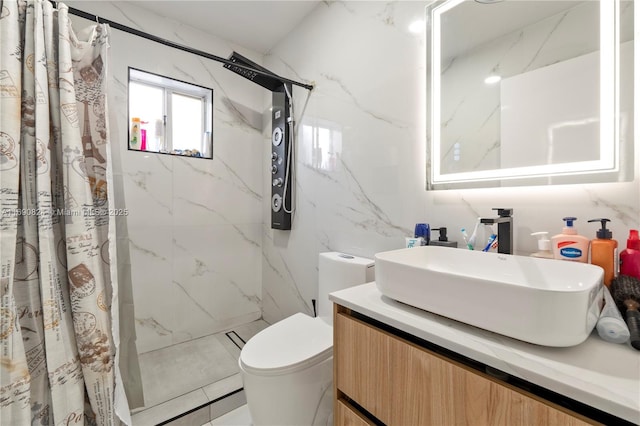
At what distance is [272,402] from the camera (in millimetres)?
1126

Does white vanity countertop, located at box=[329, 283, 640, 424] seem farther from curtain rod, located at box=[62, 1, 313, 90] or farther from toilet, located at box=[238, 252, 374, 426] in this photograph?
curtain rod, located at box=[62, 1, 313, 90]

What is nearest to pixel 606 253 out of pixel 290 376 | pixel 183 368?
pixel 290 376

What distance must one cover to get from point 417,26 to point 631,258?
1.19m

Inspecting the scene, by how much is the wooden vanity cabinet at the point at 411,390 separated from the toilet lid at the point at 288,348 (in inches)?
12.1

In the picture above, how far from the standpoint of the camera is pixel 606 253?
76 centimetres

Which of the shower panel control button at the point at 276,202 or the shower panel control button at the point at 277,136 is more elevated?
the shower panel control button at the point at 277,136

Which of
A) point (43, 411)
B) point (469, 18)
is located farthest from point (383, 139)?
point (43, 411)

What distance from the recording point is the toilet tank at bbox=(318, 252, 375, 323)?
1378 mm

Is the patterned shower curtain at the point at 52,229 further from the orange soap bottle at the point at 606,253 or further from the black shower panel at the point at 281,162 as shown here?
the orange soap bottle at the point at 606,253

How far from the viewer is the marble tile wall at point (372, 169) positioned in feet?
3.11

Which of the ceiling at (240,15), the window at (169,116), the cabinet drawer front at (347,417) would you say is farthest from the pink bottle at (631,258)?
the window at (169,116)

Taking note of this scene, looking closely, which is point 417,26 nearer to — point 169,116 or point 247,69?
point 247,69

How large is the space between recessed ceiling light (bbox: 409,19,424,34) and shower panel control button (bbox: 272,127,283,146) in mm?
1131

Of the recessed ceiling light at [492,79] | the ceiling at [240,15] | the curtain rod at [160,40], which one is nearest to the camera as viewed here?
the recessed ceiling light at [492,79]
